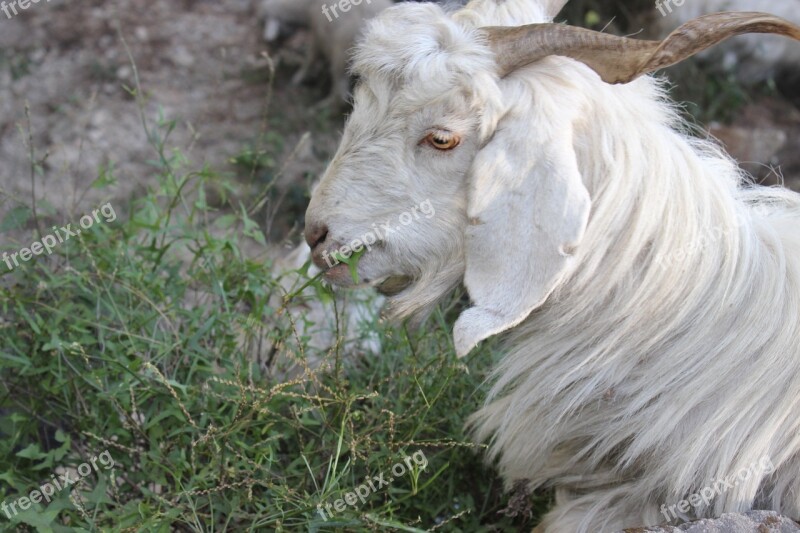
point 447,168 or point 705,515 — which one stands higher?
point 447,168

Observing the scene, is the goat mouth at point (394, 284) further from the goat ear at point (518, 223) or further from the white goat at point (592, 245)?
the goat ear at point (518, 223)

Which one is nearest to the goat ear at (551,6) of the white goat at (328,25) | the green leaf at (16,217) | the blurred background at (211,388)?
the blurred background at (211,388)

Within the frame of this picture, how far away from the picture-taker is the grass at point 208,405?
3.03 m

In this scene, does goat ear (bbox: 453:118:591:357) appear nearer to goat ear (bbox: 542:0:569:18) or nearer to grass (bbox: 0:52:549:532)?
grass (bbox: 0:52:549:532)

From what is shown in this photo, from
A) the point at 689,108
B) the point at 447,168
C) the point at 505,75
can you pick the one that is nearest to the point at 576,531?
the point at 447,168

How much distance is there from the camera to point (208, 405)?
3.40 m

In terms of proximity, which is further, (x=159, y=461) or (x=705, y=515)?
(x=159, y=461)

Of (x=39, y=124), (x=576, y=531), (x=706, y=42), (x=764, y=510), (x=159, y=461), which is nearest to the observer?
(x=706, y=42)

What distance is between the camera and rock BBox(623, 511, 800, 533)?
256 cm

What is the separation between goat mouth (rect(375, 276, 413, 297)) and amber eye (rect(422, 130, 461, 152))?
17.8 inches

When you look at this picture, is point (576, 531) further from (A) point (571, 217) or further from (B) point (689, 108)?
(B) point (689, 108)

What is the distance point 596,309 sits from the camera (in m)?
2.83

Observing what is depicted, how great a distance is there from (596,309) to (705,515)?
670 millimetres

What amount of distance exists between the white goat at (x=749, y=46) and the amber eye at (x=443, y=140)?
5.25 metres
